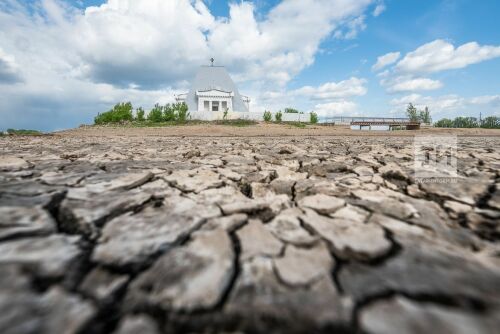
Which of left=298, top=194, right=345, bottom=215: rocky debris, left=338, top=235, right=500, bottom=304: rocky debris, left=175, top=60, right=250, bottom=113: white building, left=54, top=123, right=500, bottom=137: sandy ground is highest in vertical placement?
left=175, top=60, right=250, bottom=113: white building

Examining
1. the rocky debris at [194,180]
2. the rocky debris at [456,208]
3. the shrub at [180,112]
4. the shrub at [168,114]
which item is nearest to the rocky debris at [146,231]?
the rocky debris at [194,180]

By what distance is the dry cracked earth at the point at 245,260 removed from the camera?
2.10 ft

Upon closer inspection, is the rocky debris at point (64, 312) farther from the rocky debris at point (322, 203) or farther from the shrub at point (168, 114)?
the shrub at point (168, 114)

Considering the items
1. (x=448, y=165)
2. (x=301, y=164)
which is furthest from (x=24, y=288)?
(x=448, y=165)

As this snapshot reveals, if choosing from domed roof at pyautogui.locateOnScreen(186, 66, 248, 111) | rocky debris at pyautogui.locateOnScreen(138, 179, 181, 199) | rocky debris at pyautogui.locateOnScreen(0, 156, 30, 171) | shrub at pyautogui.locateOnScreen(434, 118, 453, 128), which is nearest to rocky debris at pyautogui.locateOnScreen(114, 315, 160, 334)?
rocky debris at pyautogui.locateOnScreen(138, 179, 181, 199)

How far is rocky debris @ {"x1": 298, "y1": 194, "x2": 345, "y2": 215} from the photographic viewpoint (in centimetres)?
134

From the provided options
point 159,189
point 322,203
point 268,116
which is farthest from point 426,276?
point 268,116

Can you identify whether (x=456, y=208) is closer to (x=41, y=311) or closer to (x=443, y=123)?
(x=41, y=311)

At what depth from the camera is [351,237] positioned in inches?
39.5

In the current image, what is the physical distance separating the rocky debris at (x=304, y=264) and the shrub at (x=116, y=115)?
23.0m

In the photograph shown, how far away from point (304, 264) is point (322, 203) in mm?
634

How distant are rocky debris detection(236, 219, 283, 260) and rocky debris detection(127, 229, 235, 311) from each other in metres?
0.06

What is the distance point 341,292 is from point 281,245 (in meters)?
0.30

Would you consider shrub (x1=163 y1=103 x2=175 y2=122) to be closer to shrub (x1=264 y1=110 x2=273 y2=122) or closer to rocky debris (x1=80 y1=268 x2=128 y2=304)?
shrub (x1=264 y1=110 x2=273 y2=122)
